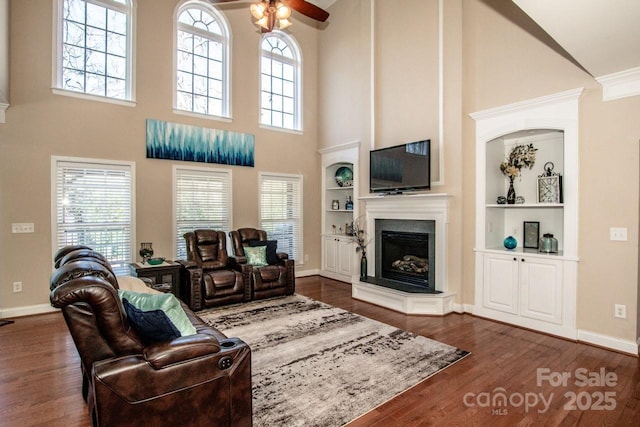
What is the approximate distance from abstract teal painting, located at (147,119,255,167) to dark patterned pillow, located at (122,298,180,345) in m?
4.05

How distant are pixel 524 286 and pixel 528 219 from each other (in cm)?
100

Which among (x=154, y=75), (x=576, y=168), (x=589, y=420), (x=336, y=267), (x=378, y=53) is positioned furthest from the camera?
(x=336, y=267)

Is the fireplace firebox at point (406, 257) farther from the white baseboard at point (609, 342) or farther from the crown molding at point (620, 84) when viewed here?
the crown molding at point (620, 84)

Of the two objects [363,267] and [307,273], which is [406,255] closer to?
[363,267]

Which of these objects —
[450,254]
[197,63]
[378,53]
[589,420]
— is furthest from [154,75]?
[589,420]

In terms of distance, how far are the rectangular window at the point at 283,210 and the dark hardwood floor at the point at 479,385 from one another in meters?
3.44

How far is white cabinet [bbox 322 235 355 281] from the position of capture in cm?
642

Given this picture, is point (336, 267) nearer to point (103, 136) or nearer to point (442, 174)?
point (442, 174)

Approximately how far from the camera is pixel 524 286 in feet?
13.3

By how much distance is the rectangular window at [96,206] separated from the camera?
15.4ft

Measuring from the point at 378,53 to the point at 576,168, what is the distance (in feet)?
11.6

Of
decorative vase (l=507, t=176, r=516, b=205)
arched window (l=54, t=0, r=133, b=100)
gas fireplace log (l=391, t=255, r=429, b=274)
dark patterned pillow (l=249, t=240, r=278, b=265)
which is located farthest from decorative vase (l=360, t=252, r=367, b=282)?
arched window (l=54, t=0, r=133, b=100)

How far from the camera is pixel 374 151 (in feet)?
18.1

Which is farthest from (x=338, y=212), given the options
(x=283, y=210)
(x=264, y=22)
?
(x=264, y=22)
